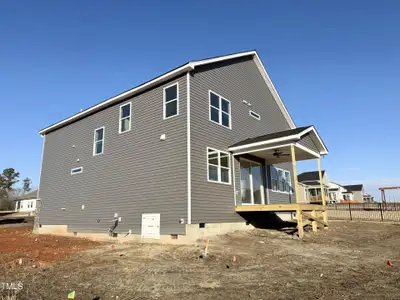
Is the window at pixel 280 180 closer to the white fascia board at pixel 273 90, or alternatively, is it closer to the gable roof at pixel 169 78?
the white fascia board at pixel 273 90

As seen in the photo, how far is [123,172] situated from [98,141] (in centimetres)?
335

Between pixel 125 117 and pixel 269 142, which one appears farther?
pixel 125 117

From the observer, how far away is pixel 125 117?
13.5m

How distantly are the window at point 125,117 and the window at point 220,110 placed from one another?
430cm

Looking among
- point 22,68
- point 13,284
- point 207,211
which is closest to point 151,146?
point 207,211

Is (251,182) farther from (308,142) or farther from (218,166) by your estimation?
(308,142)

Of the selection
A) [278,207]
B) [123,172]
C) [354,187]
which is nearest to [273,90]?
[278,207]

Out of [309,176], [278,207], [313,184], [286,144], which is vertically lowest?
[278,207]

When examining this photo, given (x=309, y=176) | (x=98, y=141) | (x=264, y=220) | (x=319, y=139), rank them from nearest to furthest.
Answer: (x=319, y=139), (x=264, y=220), (x=98, y=141), (x=309, y=176)

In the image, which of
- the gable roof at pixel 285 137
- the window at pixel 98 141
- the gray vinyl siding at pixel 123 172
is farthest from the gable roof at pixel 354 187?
the gray vinyl siding at pixel 123 172

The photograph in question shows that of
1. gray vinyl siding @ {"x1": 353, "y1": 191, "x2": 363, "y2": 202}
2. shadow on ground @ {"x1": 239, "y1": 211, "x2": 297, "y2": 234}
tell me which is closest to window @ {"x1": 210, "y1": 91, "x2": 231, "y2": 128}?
shadow on ground @ {"x1": 239, "y1": 211, "x2": 297, "y2": 234}

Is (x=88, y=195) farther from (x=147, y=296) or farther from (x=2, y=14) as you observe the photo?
(x=147, y=296)

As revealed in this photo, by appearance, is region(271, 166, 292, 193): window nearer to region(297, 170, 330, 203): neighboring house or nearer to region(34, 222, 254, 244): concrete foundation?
region(34, 222, 254, 244): concrete foundation

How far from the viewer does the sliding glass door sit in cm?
1284
